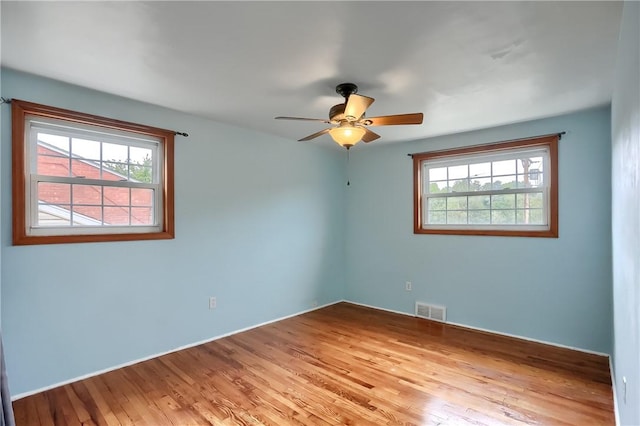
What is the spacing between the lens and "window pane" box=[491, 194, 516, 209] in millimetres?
3662

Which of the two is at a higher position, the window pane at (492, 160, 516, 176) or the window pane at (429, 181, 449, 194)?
the window pane at (492, 160, 516, 176)

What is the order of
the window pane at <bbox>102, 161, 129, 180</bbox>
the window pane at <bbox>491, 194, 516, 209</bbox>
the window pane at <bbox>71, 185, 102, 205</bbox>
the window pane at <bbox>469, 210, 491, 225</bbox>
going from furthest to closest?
the window pane at <bbox>469, 210, 491, 225</bbox> → the window pane at <bbox>491, 194, 516, 209</bbox> → the window pane at <bbox>102, 161, 129, 180</bbox> → the window pane at <bbox>71, 185, 102, 205</bbox>

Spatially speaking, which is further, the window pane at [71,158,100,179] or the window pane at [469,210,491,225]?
the window pane at [469,210,491,225]

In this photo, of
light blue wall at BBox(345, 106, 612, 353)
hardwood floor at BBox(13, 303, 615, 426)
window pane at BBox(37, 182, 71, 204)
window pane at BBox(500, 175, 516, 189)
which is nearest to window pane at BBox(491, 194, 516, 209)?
window pane at BBox(500, 175, 516, 189)

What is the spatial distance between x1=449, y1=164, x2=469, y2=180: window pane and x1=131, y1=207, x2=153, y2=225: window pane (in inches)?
139

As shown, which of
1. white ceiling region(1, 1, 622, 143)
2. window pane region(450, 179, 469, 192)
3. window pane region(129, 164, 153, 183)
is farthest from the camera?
window pane region(450, 179, 469, 192)

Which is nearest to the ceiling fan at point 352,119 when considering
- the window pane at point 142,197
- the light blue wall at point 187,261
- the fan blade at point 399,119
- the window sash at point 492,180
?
the fan blade at point 399,119

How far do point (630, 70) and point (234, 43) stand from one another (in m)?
2.01

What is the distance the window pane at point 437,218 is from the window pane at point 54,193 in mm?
3911

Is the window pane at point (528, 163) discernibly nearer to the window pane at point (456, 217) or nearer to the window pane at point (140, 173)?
the window pane at point (456, 217)

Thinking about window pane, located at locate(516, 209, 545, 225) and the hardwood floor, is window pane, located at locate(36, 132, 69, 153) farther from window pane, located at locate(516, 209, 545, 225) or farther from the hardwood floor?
window pane, located at locate(516, 209, 545, 225)

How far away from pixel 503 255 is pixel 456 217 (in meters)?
0.71

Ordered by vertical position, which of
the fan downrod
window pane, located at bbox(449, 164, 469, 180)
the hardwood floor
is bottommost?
the hardwood floor

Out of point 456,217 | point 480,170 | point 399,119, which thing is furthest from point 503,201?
point 399,119
